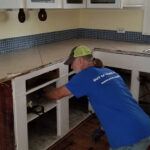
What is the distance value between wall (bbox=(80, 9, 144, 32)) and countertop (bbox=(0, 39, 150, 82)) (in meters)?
0.24

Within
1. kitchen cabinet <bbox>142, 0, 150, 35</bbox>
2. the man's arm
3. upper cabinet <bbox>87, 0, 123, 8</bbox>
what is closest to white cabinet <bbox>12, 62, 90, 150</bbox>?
the man's arm

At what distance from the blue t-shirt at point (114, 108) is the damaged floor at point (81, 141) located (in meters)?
0.86

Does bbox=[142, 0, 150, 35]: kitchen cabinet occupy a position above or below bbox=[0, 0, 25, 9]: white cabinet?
below

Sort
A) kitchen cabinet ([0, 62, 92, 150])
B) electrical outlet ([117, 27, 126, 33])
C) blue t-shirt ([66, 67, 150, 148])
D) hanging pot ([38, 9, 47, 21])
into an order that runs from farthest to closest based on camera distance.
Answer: electrical outlet ([117, 27, 126, 33]) < hanging pot ([38, 9, 47, 21]) < kitchen cabinet ([0, 62, 92, 150]) < blue t-shirt ([66, 67, 150, 148])

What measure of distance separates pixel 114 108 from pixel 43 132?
49.9 inches

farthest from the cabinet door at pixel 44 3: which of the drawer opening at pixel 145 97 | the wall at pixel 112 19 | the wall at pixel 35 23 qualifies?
the drawer opening at pixel 145 97

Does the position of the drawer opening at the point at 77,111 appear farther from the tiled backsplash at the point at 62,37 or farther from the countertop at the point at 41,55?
the tiled backsplash at the point at 62,37

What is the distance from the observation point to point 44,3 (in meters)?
2.35

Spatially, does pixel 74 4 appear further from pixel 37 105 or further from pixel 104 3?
pixel 37 105

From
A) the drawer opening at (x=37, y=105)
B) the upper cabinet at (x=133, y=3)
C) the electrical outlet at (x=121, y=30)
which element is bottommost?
the drawer opening at (x=37, y=105)

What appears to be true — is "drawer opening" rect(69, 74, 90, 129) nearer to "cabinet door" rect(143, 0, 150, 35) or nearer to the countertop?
the countertop

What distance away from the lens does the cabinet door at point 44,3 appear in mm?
2204

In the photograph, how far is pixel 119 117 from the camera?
5.10 ft

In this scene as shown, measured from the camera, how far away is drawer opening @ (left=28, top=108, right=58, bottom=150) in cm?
239
